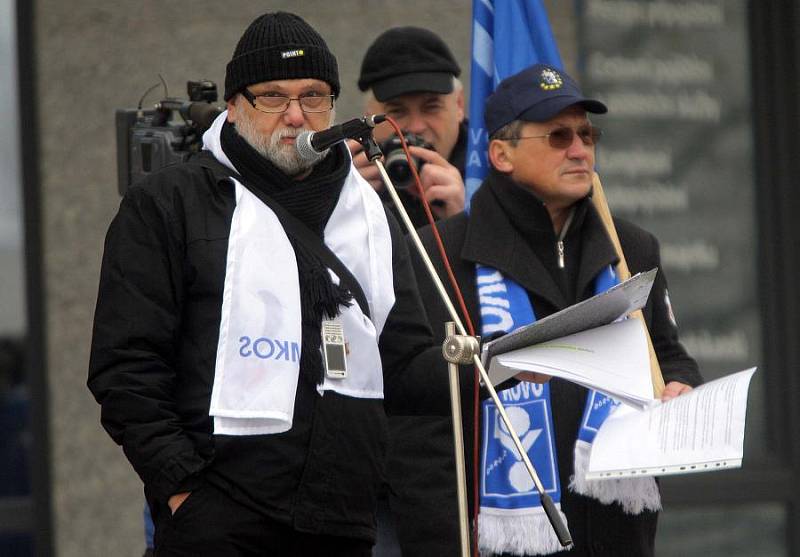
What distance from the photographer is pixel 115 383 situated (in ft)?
8.76

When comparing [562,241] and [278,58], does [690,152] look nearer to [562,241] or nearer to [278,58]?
[562,241]

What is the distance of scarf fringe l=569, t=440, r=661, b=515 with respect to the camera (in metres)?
3.44

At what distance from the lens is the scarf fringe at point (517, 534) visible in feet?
11.4

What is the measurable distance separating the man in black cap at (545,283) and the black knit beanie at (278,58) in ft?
2.68

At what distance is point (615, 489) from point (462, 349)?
106 cm

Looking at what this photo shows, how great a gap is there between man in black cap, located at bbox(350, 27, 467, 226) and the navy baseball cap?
0.27m

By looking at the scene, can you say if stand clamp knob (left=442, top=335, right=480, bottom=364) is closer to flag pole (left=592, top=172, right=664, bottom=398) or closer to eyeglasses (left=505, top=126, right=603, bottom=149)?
flag pole (left=592, top=172, right=664, bottom=398)

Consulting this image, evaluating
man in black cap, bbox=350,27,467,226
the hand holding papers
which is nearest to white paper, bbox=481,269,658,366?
the hand holding papers

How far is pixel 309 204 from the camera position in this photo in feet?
9.51

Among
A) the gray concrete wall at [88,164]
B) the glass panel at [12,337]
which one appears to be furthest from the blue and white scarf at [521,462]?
the glass panel at [12,337]

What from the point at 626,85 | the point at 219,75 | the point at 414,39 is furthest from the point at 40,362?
the point at 626,85

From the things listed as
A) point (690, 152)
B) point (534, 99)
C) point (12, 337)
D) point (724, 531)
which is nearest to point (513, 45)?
point (534, 99)

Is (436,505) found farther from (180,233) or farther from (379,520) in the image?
(180,233)

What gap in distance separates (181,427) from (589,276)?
1280 mm
